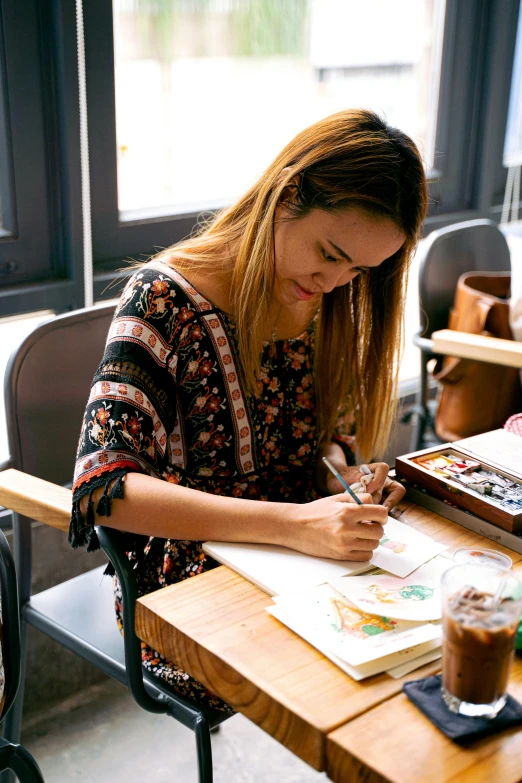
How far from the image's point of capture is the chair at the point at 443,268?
2426 millimetres

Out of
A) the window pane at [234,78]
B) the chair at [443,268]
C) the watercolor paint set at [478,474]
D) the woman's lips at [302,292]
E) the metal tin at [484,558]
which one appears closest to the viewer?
the metal tin at [484,558]

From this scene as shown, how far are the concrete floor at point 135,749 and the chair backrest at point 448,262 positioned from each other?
1213 mm

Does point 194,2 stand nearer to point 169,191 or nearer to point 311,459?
point 169,191

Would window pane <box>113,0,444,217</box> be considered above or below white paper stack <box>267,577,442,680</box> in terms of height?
above

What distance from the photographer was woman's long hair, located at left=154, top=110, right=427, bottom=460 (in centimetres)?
129

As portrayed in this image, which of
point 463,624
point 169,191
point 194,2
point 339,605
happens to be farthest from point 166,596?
point 194,2

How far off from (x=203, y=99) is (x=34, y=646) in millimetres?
1522

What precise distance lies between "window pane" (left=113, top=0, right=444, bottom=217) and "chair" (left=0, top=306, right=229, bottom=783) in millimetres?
712

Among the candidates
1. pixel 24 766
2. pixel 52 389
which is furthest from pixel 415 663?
pixel 52 389

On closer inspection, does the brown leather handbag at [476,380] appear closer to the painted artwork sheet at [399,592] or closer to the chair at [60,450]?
the chair at [60,450]

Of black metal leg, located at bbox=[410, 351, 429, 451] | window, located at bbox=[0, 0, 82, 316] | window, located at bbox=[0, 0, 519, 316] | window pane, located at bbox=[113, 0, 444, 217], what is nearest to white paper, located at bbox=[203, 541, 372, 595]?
window, located at bbox=[0, 0, 519, 316]

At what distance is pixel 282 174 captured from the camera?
4.38 ft

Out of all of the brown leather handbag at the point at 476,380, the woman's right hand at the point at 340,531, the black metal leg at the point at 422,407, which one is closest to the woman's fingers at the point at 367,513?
the woman's right hand at the point at 340,531

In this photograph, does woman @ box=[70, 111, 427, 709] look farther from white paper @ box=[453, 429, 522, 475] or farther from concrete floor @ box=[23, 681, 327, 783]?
concrete floor @ box=[23, 681, 327, 783]
